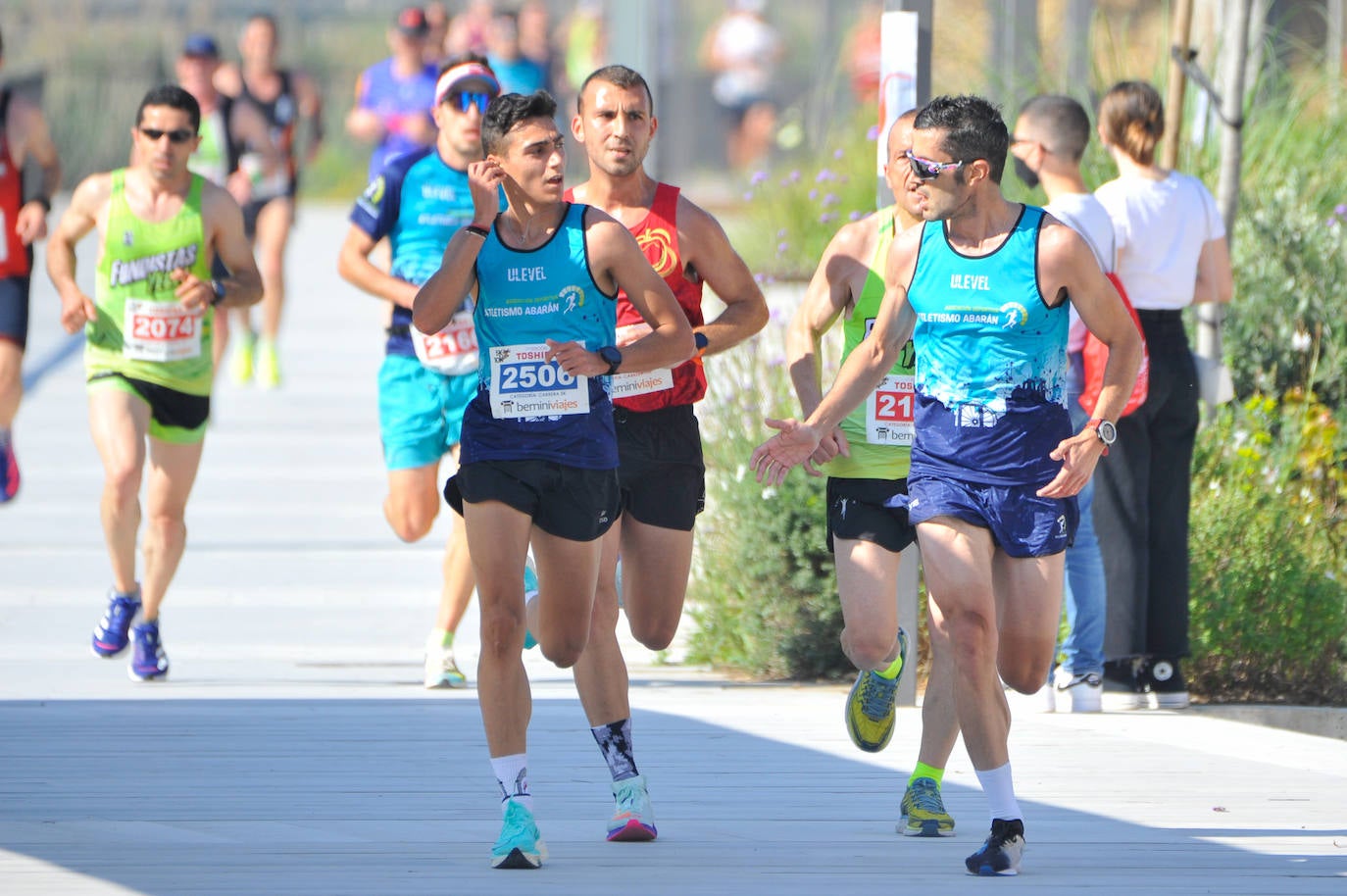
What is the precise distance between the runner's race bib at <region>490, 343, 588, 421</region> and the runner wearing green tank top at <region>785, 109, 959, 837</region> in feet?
2.82

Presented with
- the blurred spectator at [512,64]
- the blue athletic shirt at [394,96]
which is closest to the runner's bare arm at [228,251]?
the blue athletic shirt at [394,96]

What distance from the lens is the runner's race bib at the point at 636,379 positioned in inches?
237

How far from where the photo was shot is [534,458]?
17.4 feet

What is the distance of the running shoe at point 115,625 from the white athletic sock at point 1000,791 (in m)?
3.83

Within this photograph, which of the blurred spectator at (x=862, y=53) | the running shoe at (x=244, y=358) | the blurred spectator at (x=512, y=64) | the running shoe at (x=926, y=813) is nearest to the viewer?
the running shoe at (x=926, y=813)

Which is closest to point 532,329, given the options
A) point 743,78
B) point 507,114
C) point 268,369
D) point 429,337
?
point 507,114

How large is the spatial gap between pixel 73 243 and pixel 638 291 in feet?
11.6

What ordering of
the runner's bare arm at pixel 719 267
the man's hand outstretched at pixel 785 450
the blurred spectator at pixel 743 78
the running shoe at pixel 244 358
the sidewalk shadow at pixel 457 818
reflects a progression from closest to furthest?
the sidewalk shadow at pixel 457 818
the man's hand outstretched at pixel 785 450
the runner's bare arm at pixel 719 267
the running shoe at pixel 244 358
the blurred spectator at pixel 743 78

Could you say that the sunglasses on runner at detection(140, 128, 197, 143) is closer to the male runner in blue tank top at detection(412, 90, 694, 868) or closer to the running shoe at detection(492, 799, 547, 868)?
the male runner in blue tank top at detection(412, 90, 694, 868)

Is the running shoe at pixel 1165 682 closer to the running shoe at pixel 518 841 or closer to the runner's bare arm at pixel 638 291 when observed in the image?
the runner's bare arm at pixel 638 291

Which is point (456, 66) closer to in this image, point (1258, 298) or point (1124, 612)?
point (1124, 612)

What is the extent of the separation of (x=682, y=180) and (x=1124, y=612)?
22.2 metres

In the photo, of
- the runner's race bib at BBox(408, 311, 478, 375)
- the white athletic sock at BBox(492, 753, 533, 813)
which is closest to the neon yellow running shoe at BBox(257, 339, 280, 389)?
the runner's race bib at BBox(408, 311, 478, 375)

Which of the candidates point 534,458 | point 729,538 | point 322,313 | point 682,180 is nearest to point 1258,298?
point 729,538
